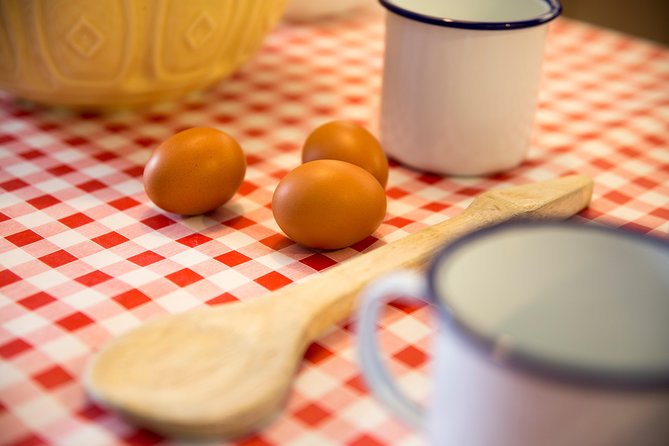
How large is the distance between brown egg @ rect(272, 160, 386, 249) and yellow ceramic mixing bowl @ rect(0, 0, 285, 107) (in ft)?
0.88

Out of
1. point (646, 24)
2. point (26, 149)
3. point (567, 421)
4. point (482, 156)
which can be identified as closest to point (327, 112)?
point (482, 156)

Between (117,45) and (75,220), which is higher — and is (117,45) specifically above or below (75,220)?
above

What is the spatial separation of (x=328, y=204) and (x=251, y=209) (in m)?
0.14

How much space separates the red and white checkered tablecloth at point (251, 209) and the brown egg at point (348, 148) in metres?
0.05

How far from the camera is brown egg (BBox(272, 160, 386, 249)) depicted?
26.5 inches

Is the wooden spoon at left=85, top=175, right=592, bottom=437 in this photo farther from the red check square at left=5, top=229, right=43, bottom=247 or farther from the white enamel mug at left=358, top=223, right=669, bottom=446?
the red check square at left=5, top=229, right=43, bottom=247

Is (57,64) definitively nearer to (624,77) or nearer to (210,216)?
(210,216)

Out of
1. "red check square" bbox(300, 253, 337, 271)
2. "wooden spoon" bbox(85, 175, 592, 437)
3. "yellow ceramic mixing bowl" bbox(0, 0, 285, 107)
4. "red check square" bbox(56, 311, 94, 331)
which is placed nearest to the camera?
"wooden spoon" bbox(85, 175, 592, 437)

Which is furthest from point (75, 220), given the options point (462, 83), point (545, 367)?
point (545, 367)

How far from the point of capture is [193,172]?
72 centimetres

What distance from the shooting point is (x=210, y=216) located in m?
0.77

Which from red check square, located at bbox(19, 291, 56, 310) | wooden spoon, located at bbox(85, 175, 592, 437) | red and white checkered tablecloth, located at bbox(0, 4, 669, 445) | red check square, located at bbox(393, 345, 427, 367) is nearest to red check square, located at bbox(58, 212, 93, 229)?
red and white checkered tablecloth, located at bbox(0, 4, 669, 445)

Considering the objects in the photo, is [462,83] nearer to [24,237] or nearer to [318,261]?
[318,261]

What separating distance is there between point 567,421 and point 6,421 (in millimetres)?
333
